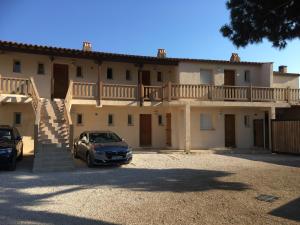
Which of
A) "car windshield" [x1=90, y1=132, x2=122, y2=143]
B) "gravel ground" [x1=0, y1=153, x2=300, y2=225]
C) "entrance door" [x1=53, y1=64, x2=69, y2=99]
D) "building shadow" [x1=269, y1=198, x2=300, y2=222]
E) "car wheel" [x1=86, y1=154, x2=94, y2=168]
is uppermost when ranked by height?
"entrance door" [x1=53, y1=64, x2=69, y2=99]

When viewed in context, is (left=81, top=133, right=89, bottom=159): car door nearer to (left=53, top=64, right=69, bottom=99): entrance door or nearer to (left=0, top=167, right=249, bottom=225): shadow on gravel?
(left=0, top=167, right=249, bottom=225): shadow on gravel

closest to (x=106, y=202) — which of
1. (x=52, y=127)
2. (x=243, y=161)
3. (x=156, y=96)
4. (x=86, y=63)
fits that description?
(x=52, y=127)

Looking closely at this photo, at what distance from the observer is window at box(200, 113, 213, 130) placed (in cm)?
2289

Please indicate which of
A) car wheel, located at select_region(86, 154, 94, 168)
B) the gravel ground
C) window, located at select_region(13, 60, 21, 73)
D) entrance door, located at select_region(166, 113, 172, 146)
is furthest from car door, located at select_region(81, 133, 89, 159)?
entrance door, located at select_region(166, 113, 172, 146)

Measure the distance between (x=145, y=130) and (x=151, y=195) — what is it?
14106 millimetres

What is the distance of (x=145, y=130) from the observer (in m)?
22.9

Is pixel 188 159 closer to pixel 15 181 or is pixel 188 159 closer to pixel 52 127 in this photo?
pixel 52 127

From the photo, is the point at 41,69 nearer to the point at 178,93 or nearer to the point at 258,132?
the point at 178,93

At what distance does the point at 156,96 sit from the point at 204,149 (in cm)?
489

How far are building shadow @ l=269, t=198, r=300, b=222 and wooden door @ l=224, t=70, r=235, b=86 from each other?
1657 centimetres

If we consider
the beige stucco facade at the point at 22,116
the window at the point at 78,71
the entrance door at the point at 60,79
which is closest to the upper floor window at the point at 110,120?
the window at the point at 78,71

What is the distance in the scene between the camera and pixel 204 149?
22266 mm

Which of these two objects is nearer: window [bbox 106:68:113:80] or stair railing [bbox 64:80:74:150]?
stair railing [bbox 64:80:74:150]

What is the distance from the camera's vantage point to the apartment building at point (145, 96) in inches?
743
